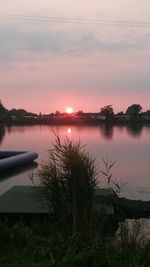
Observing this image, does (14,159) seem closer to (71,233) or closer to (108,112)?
(71,233)

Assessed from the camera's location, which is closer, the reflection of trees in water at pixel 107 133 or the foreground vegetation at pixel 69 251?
the foreground vegetation at pixel 69 251

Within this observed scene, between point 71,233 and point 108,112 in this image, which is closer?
point 71,233

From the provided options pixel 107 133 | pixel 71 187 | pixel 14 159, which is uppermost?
pixel 71 187

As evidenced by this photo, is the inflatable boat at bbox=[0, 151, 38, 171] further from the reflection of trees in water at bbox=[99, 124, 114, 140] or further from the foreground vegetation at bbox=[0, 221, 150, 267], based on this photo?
the reflection of trees in water at bbox=[99, 124, 114, 140]

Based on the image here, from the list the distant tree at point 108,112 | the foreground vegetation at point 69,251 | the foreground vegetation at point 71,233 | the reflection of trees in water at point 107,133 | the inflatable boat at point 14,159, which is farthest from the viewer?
the distant tree at point 108,112

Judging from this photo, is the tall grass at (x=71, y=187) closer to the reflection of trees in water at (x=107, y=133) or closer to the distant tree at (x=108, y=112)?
the reflection of trees in water at (x=107, y=133)

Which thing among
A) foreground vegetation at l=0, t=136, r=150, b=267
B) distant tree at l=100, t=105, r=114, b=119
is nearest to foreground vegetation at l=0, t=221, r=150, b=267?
foreground vegetation at l=0, t=136, r=150, b=267

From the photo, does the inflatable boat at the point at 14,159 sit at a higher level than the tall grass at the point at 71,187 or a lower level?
lower

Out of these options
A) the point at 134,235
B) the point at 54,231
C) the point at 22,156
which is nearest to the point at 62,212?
the point at 54,231

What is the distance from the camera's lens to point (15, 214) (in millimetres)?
12055

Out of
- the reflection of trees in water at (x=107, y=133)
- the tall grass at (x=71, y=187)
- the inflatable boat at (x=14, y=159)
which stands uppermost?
the tall grass at (x=71, y=187)

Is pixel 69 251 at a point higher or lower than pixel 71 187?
lower

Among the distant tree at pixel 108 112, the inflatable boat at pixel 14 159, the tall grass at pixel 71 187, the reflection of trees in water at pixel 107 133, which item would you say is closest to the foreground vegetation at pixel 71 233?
the tall grass at pixel 71 187

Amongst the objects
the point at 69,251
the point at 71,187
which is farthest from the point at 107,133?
the point at 69,251
